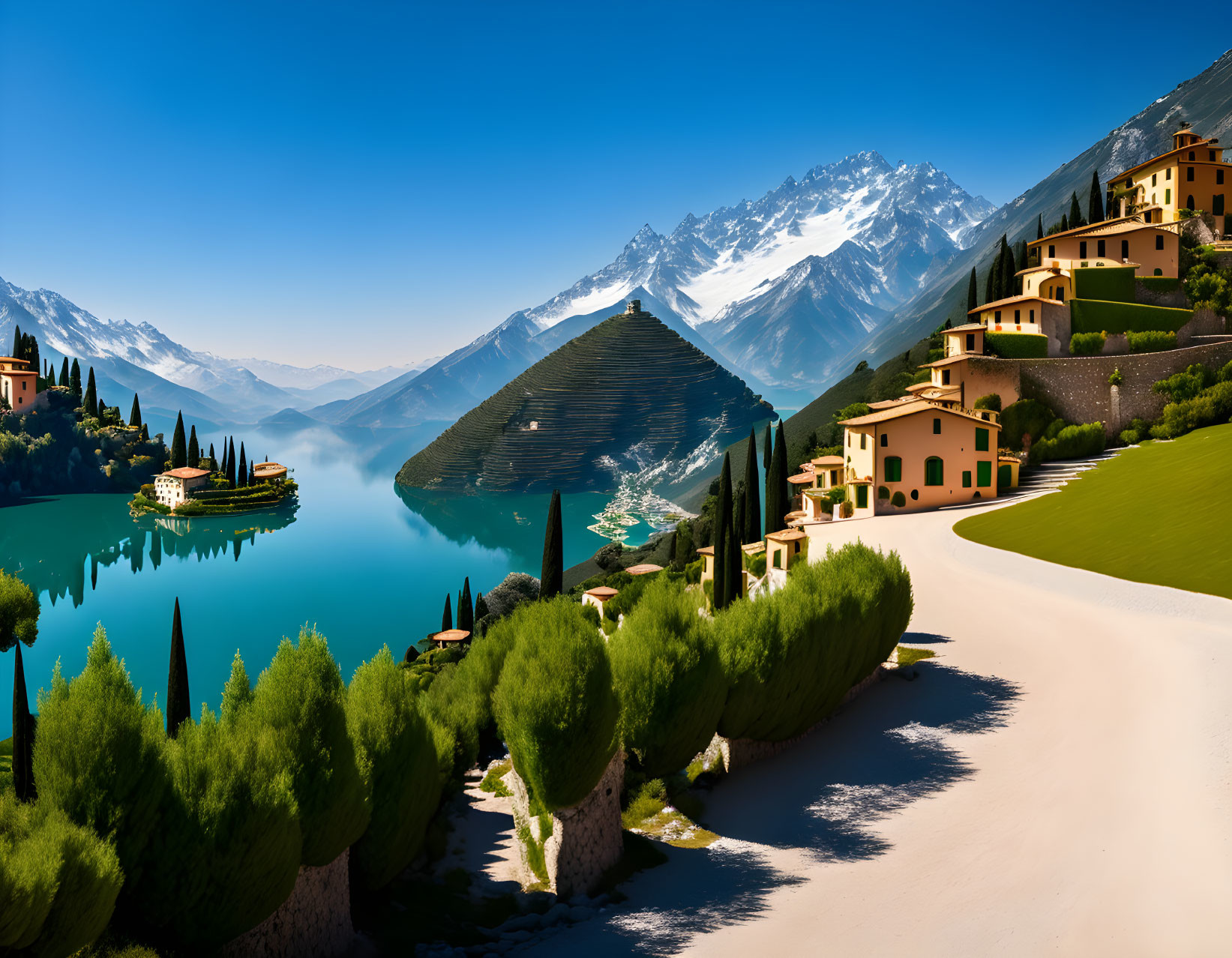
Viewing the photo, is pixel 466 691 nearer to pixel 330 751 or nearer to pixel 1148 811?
pixel 330 751

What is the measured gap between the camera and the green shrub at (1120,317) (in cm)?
5819

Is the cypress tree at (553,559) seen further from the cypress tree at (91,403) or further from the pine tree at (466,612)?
the cypress tree at (91,403)

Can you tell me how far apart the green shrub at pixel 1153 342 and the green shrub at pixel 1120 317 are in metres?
1.81

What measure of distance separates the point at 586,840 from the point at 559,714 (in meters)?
3.04

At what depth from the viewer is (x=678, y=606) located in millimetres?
21297

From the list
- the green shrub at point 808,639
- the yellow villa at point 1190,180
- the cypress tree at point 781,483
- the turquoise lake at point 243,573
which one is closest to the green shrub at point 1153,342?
the yellow villa at point 1190,180

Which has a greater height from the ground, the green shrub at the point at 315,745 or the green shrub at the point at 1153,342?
the green shrub at the point at 1153,342

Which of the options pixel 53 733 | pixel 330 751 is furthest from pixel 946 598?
pixel 53 733

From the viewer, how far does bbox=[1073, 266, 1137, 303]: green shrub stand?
→ 197ft

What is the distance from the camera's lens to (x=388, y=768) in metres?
16.5

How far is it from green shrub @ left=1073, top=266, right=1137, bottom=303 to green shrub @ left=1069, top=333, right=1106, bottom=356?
4.16 m

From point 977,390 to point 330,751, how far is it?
168 ft

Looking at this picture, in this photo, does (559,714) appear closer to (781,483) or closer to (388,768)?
(388,768)

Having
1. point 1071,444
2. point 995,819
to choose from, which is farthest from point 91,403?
point 995,819
